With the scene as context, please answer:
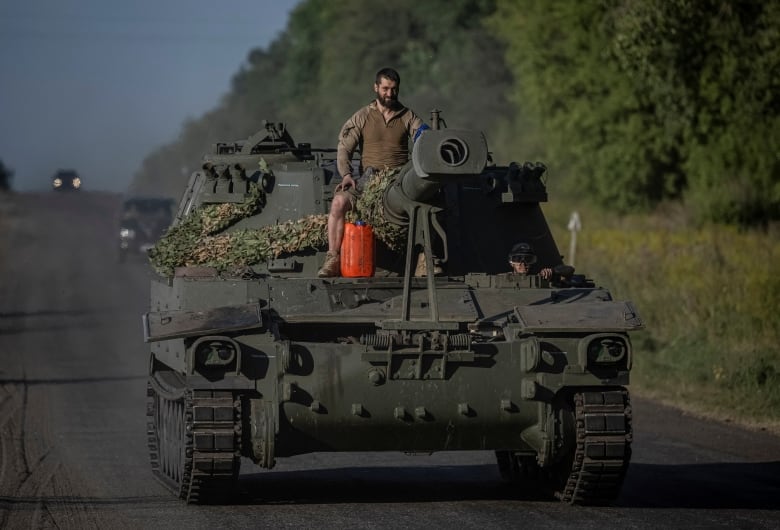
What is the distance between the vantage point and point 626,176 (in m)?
35.8

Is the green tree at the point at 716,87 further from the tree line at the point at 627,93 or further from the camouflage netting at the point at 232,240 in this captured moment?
the camouflage netting at the point at 232,240

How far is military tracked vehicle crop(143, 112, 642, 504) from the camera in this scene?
9570mm

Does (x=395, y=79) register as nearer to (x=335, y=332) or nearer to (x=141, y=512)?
(x=335, y=332)

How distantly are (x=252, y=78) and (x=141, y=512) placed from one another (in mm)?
98719

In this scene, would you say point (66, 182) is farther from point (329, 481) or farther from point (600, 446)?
point (600, 446)

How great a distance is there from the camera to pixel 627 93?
3431 centimetres

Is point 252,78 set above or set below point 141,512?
above

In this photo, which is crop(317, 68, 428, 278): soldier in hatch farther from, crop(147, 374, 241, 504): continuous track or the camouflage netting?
crop(147, 374, 241, 504): continuous track

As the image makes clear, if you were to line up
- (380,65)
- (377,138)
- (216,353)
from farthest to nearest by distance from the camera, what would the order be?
(380,65) → (377,138) → (216,353)

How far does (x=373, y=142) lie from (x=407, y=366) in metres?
2.03

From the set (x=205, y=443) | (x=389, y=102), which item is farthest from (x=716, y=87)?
(x=205, y=443)

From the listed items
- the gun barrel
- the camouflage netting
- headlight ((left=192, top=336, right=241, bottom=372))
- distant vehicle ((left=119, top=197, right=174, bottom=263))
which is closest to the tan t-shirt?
the camouflage netting

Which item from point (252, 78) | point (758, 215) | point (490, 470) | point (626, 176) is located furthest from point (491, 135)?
point (252, 78)

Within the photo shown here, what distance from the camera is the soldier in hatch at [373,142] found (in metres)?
10.8
